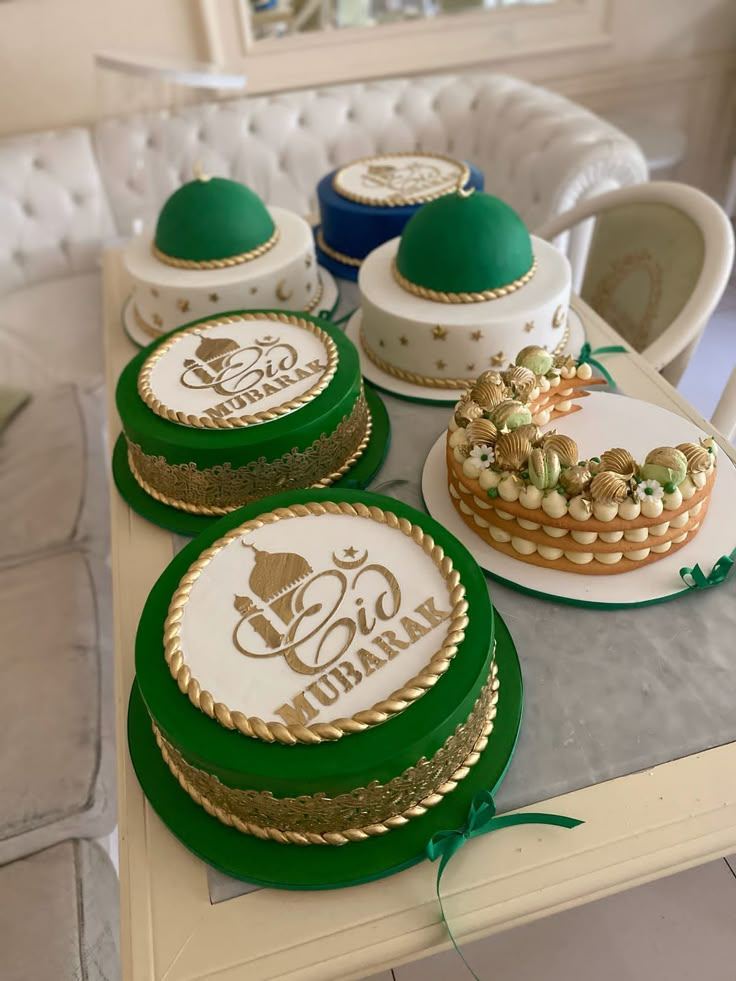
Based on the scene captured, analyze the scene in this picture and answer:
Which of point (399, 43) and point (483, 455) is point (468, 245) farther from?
point (399, 43)

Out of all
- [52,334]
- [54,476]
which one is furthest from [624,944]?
[52,334]

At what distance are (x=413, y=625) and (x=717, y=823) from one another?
1.01 ft

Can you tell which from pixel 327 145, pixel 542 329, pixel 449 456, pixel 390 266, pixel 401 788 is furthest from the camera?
pixel 327 145

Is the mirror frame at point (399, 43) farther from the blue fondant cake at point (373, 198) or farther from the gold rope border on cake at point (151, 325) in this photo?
the gold rope border on cake at point (151, 325)

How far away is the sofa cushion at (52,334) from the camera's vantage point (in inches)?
81.6

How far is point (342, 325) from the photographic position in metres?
1.27

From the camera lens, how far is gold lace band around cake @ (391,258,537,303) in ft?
3.38

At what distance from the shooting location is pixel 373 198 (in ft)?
4.42

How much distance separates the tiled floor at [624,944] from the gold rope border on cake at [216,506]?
2.38ft

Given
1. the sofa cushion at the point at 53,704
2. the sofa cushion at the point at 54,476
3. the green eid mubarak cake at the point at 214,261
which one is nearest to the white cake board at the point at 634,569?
the green eid mubarak cake at the point at 214,261

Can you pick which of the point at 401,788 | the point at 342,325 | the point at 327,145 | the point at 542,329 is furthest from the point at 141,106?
the point at 401,788

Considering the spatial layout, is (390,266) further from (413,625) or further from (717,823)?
(717,823)

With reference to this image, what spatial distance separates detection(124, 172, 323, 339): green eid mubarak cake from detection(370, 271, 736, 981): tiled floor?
3.51 feet

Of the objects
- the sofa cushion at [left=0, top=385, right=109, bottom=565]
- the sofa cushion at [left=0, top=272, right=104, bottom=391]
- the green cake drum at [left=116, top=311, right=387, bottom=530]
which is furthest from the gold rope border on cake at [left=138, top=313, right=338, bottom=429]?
the sofa cushion at [left=0, top=272, right=104, bottom=391]
